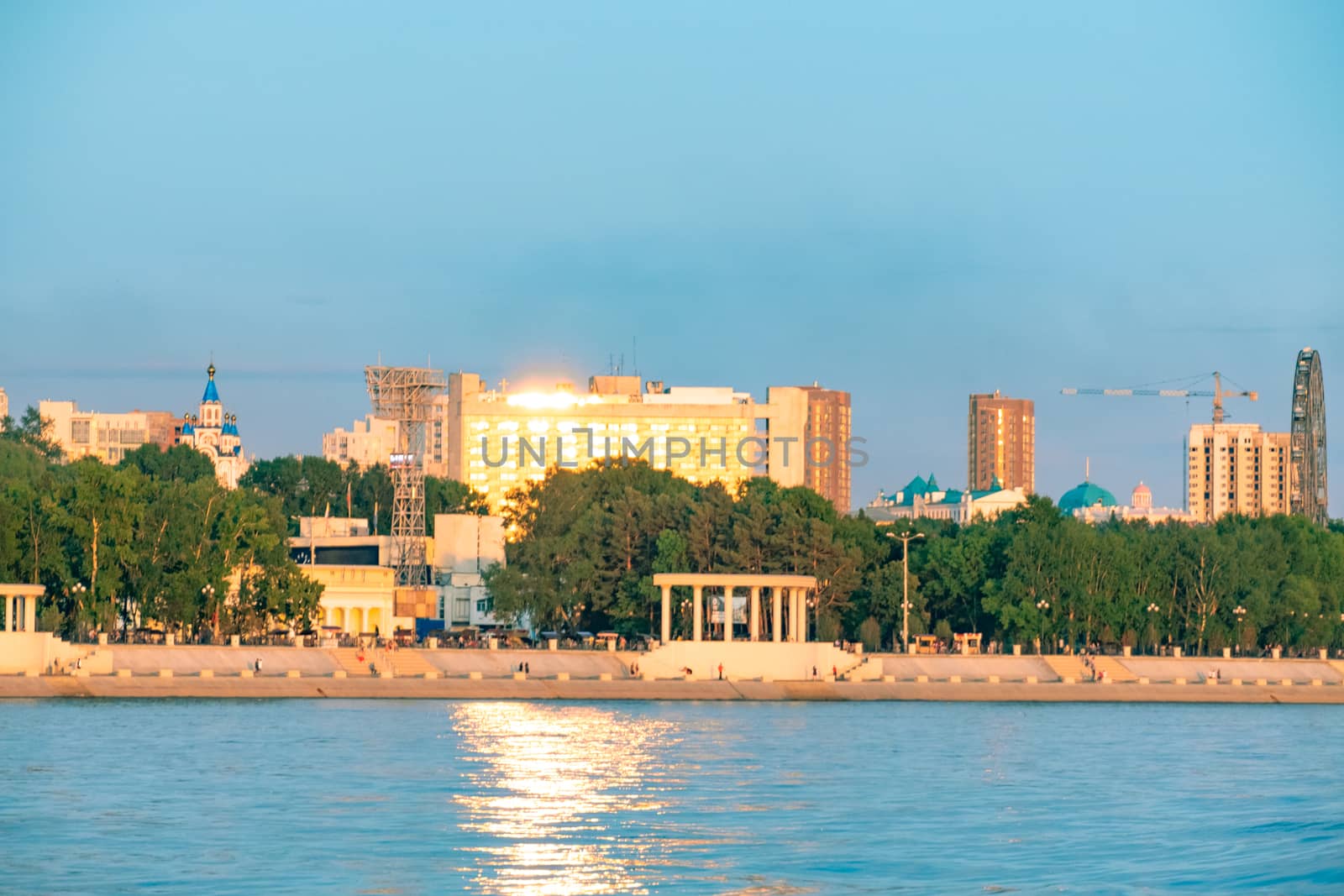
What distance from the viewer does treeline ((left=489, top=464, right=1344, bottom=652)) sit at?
114438 millimetres

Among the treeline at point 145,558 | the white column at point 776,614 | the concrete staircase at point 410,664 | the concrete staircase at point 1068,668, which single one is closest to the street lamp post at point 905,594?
the concrete staircase at point 1068,668

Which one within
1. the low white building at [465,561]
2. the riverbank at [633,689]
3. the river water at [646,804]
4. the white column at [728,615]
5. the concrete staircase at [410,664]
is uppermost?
the low white building at [465,561]

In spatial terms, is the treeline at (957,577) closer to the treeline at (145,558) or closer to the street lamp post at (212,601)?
the treeline at (145,558)

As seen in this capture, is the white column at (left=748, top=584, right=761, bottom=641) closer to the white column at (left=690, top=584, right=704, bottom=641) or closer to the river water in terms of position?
the white column at (left=690, top=584, right=704, bottom=641)

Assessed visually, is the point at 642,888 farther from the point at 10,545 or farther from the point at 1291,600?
the point at 1291,600

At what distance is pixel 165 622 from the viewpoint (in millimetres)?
106062

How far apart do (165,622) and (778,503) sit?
3355 centimetres

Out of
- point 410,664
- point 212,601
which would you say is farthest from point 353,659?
point 212,601

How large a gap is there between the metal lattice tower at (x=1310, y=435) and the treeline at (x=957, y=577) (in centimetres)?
6340

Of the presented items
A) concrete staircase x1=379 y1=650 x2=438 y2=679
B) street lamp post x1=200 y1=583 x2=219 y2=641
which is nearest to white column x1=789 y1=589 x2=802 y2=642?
concrete staircase x1=379 y1=650 x2=438 y2=679

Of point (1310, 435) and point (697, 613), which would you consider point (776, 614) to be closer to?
point (697, 613)

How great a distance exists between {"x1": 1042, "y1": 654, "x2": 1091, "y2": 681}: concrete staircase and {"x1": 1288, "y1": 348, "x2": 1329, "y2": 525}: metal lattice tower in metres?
81.3

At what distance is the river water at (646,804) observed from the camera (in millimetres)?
43125

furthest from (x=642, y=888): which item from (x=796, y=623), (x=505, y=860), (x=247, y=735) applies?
(x=796, y=623)
